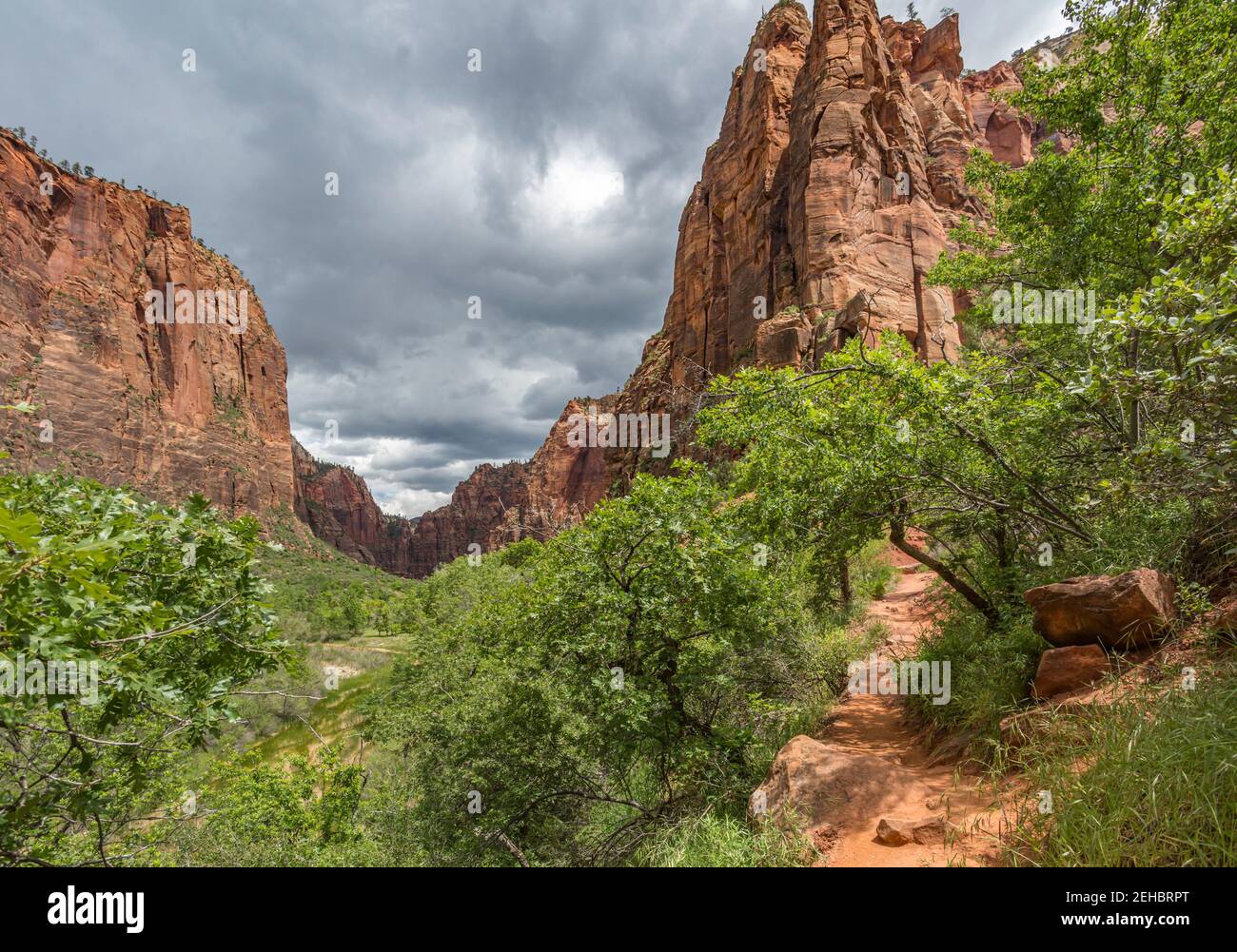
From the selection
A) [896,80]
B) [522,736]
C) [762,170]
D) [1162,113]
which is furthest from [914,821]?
[896,80]

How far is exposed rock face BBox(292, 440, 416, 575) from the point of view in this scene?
16600cm

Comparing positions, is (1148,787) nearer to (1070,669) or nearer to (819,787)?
(1070,669)

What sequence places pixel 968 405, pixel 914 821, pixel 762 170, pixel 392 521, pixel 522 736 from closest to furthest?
pixel 914 821
pixel 968 405
pixel 522 736
pixel 762 170
pixel 392 521

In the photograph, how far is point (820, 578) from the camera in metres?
7.39

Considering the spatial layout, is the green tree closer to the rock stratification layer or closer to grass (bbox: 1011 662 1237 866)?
Answer: grass (bbox: 1011 662 1237 866)

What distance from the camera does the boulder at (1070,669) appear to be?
14.5ft

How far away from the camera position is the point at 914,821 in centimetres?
407

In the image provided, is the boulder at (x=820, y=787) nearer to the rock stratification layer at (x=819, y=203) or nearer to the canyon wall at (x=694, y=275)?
the canyon wall at (x=694, y=275)

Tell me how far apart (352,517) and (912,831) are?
658 ft

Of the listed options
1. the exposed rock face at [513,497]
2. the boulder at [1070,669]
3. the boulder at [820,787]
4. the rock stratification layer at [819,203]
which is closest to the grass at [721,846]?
the boulder at [820,787]

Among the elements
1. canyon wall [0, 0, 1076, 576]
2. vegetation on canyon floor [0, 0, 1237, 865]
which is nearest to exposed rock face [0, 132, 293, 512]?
canyon wall [0, 0, 1076, 576]

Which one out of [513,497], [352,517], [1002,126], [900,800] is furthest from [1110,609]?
[352,517]

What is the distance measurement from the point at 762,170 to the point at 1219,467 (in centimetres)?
4850
